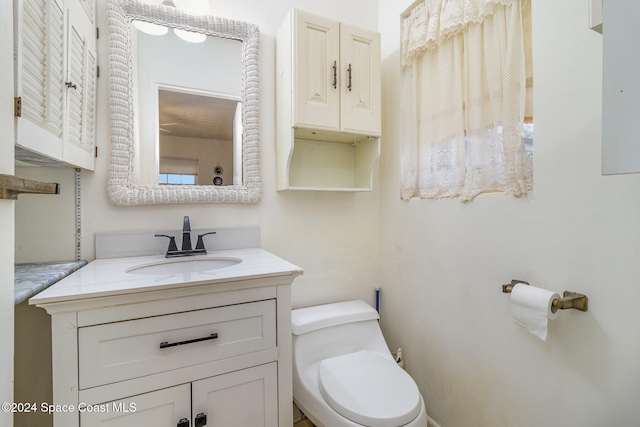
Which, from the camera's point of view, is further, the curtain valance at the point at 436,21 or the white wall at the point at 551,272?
the curtain valance at the point at 436,21

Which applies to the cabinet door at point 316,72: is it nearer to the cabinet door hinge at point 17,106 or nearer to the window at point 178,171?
the window at point 178,171

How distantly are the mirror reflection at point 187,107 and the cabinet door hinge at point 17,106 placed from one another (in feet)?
2.02

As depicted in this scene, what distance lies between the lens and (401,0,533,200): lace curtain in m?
1.03

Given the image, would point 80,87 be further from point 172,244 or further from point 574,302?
point 574,302

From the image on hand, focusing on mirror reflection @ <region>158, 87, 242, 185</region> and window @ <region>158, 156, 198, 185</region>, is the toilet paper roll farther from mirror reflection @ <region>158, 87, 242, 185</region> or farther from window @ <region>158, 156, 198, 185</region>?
window @ <region>158, 156, 198, 185</region>

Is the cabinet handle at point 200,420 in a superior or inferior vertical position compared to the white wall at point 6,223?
inferior

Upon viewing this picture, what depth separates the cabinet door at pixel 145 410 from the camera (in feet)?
2.62

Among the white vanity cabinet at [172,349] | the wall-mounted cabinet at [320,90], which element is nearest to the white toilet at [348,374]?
the white vanity cabinet at [172,349]

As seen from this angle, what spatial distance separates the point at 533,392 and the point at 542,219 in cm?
60

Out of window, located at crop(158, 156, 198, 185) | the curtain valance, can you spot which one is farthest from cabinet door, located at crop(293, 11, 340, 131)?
window, located at crop(158, 156, 198, 185)

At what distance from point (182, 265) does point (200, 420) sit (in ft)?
1.98

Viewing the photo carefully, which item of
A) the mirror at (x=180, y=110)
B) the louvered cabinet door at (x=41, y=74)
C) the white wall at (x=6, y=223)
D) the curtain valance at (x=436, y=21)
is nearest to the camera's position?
the white wall at (x=6, y=223)

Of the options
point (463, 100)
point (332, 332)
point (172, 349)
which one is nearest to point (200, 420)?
point (172, 349)

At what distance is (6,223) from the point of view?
60 cm
